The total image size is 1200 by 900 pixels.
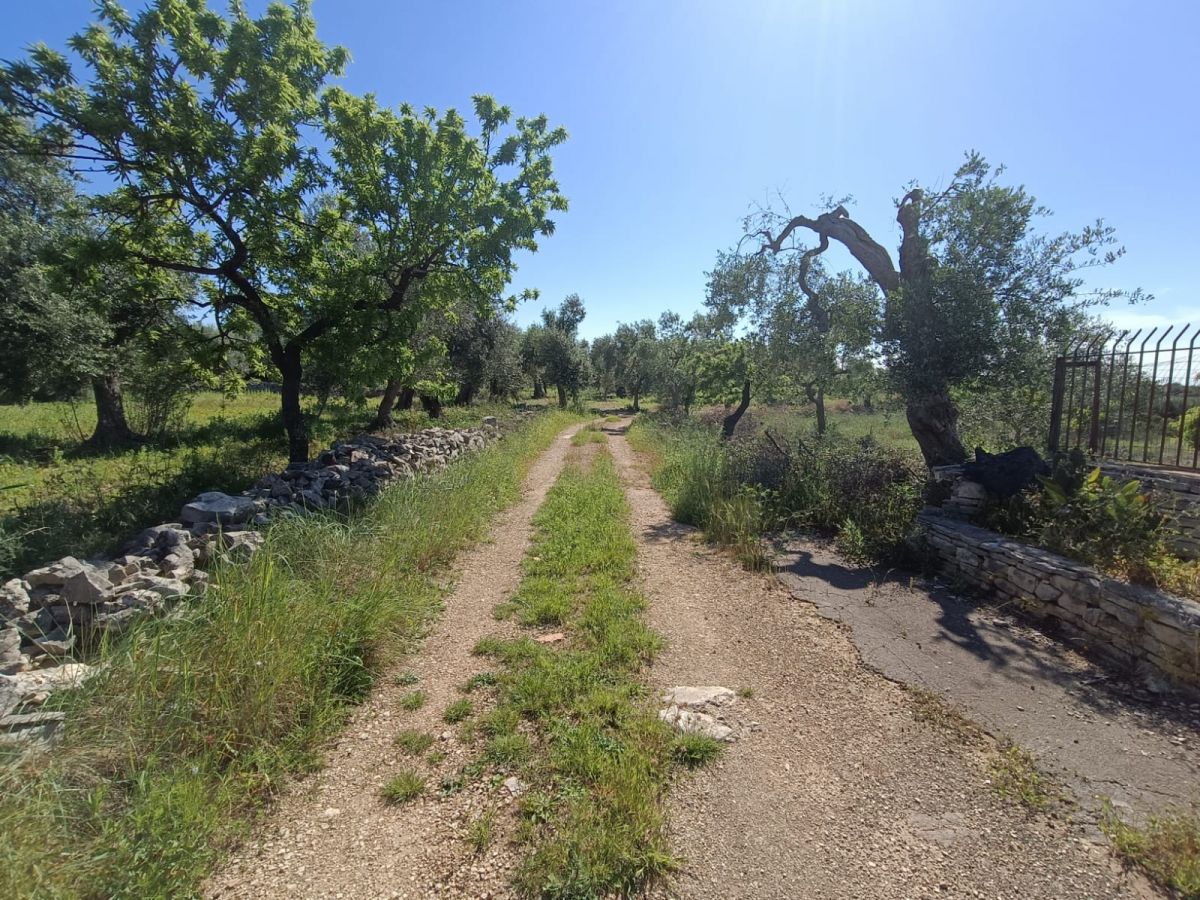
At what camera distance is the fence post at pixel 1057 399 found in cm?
624

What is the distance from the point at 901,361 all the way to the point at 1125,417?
2555 mm

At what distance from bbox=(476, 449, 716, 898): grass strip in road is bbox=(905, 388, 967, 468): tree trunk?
5.49m

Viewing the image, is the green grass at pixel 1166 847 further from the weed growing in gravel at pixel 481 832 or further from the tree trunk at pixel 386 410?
the tree trunk at pixel 386 410

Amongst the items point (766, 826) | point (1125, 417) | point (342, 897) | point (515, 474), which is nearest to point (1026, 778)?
point (766, 826)

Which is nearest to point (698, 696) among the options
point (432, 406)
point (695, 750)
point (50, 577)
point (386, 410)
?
point (695, 750)

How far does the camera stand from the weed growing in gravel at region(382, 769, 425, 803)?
266 cm

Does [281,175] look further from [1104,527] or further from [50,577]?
[1104,527]

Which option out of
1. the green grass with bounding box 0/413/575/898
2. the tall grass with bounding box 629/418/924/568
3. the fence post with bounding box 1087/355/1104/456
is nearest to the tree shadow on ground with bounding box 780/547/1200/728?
the tall grass with bounding box 629/418/924/568

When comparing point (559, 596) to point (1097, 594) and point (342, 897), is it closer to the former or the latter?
point (342, 897)

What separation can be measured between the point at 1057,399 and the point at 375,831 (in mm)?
8547

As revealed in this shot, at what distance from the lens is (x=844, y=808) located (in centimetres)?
252

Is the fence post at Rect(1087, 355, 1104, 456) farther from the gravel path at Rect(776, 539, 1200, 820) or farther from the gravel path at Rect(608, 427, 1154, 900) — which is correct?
the gravel path at Rect(608, 427, 1154, 900)

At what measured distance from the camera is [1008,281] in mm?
7023

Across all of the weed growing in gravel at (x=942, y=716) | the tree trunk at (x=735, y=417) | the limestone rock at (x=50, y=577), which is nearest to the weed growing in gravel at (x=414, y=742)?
the limestone rock at (x=50, y=577)
